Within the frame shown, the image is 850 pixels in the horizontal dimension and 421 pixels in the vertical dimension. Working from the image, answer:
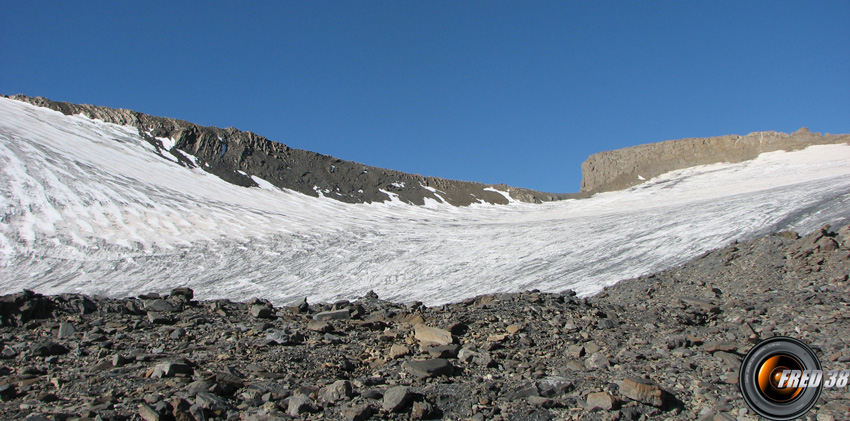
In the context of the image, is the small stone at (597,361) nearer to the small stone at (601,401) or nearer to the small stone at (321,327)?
the small stone at (601,401)

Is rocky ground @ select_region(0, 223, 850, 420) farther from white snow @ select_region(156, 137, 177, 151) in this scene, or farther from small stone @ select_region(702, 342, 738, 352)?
white snow @ select_region(156, 137, 177, 151)

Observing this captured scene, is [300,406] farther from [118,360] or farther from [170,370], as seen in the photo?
[118,360]

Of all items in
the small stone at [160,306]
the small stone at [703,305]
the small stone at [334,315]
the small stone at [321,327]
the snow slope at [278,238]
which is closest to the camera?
the small stone at [321,327]

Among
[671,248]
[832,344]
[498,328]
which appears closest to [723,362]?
[832,344]

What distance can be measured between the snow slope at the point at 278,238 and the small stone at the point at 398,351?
8898mm

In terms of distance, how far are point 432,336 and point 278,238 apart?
2083 centimetres

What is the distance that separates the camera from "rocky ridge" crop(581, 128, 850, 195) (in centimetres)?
5988

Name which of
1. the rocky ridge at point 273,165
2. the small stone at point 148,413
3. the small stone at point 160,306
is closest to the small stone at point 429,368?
the small stone at point 148,413

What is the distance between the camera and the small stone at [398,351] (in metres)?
6.88

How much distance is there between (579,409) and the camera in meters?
5.30

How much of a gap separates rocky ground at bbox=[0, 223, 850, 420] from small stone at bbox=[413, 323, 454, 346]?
3cm

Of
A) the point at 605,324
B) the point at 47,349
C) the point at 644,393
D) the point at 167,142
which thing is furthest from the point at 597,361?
the point at 167,142

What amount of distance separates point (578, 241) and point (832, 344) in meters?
16.9

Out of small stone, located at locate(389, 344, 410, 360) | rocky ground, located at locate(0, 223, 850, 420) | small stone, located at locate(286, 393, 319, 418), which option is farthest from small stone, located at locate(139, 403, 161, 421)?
small stone, located at locate(389, 344, 410, 360)
